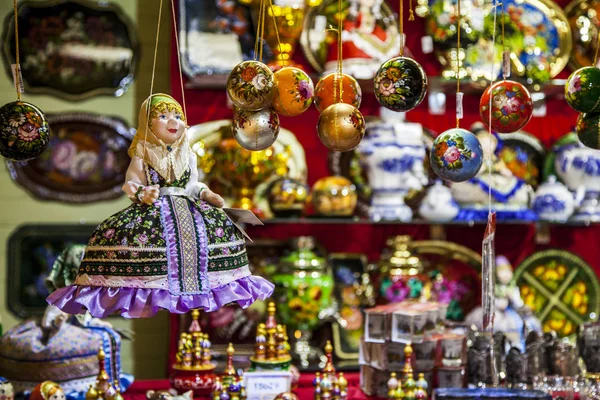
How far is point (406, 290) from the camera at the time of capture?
353 cm

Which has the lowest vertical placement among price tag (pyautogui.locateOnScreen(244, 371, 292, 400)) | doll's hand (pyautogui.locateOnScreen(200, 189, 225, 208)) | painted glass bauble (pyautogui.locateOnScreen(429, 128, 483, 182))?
price tag (pyautogui.locateOnScreen(244, 371, 292, 400))

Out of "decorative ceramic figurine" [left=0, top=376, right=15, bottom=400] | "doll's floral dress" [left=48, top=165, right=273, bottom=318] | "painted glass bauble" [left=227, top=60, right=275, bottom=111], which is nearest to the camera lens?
"doll's floral dress" [left=48, top=165, right=273, bottom=318]

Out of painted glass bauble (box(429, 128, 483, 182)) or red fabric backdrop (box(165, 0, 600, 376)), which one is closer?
painted glass bauble (box(429, 128, 483, 182))

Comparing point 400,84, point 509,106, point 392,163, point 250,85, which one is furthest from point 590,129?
point 392,163

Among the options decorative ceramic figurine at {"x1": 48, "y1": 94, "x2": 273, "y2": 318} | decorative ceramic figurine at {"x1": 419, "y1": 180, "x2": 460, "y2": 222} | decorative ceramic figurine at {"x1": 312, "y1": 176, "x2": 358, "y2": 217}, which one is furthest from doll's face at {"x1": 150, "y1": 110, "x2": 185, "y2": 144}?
decorative ceramic figurine at {"x1": 419, "y1": 180, "x2": 460, "y2": 222}

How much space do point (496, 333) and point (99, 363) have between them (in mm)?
1303

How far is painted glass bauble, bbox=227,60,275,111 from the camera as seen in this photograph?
2244 mm

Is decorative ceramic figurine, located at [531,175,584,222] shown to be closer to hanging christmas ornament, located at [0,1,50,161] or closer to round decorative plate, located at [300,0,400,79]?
round decorative plate, located at [300,0,400,79]

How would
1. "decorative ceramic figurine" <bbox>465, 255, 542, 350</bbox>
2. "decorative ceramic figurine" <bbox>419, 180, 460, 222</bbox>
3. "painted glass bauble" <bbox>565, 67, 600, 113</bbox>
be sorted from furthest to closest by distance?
"decorative ceramic figurine" <bbox>419, 180, 460, 222</bbox> < "decorative ceramic figurine" <bbox>465, 255, 542, 350</bbox> < "painted glass bauble" <bbox>565, 67, 600, 113</bbox>

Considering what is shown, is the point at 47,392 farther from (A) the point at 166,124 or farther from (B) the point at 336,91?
(B) the point at 336,91

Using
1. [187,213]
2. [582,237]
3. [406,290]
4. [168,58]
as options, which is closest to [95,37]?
[168,58]

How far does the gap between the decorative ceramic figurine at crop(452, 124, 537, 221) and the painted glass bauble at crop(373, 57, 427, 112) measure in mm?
1442

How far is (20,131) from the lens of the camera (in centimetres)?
210

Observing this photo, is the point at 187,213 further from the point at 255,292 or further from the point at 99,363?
the point at 99,363
